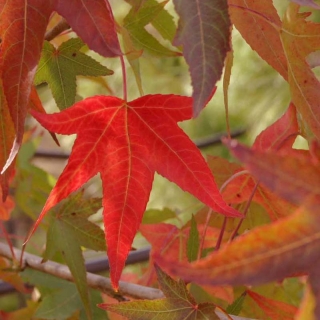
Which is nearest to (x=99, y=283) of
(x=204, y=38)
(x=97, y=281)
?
(x=97, y=281)

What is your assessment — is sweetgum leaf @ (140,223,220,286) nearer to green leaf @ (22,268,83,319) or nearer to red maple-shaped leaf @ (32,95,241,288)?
green leaf @ (22,268,83,319)

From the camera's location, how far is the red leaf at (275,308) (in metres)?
0.67

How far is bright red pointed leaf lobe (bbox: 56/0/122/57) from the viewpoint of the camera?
500 mm

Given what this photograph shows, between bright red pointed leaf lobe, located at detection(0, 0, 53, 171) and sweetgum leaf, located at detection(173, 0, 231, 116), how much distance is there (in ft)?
0.39

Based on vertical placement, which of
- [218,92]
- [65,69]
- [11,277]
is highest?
[65,69]

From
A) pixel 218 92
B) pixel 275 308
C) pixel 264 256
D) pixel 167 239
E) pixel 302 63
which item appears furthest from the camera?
pixel 218 92

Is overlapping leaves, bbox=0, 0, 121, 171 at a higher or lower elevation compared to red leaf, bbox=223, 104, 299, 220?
higher

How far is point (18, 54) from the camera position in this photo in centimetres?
51

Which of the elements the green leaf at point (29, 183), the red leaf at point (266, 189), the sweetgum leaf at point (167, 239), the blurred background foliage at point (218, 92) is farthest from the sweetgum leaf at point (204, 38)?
the blurred background foliage at point (218, 92)

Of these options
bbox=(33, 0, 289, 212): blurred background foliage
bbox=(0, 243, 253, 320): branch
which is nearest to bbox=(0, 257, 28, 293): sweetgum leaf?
bbox=(0, 243, 253, 320): branch

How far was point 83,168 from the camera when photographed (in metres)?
0.58

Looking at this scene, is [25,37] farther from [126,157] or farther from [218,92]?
[218,92]

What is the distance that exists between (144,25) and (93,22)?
14 centimetres

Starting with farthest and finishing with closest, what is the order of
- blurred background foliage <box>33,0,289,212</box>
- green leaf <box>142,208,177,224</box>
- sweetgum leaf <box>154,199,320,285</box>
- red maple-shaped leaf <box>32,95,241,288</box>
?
blurred background foliage <box>33,0,289,212</box> → green leaf <box>142,208,177,224</box> → red maple-shaped leaf <box>32,95,241,288</box> → sweetgum leaf <box>154,199,320,285</box>
